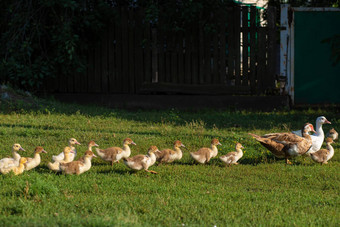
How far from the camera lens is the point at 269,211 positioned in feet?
20.8

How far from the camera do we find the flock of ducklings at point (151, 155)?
26.0ft

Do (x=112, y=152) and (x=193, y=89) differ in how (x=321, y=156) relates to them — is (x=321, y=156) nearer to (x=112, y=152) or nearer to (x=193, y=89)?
(x=112, y=152)

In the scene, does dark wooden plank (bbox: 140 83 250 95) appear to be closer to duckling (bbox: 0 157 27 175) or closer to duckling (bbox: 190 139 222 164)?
duckling (bbox: 190 139 222 164)

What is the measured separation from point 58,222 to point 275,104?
11113 millimetres

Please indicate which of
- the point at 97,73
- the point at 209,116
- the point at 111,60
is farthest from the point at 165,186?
the point at 97,73

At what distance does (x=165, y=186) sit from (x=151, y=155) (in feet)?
3.00

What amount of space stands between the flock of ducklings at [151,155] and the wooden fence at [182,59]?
6242 millimetres

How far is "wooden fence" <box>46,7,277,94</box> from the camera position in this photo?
52.3 ft

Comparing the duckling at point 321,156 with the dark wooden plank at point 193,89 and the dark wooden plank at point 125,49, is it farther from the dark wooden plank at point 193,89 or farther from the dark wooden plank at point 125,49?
the dark wooden plank at point 125,49

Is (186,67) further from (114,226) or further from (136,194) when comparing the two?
(114,226)

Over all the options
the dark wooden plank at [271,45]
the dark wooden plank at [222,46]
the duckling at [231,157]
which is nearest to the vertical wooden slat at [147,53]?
the dark wooden plank at [222,46]

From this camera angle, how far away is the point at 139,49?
1653 cm

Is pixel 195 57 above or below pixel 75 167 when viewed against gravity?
above

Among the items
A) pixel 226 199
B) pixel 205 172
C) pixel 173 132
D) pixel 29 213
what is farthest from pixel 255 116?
pixel 29 213
